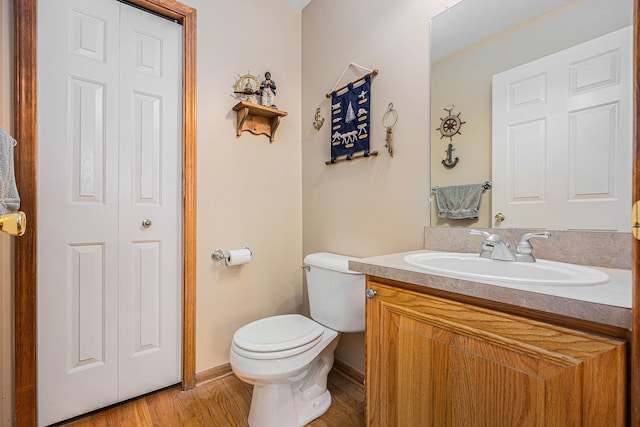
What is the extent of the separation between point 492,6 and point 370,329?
1.36 metres

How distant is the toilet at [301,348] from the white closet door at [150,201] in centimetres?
58

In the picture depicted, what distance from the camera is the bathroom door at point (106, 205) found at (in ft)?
4.37

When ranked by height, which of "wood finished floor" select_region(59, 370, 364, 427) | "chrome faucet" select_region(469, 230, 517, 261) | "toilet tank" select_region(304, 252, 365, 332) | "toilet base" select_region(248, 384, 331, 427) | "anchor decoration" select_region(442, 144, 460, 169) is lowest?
"wood finished floor" select_region(59, 370, 364, 427)

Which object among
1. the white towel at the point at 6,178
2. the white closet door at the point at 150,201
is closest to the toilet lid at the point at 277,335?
the white closet door at the point at 150,201

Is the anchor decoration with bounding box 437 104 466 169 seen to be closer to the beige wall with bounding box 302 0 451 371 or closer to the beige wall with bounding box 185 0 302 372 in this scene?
the beige wall with bounding box 302 0 451 371

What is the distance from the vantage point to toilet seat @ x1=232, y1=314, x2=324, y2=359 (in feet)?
A: 4.01

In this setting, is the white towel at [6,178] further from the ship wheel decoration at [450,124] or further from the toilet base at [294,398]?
the ship wheel decoration at [450,124]

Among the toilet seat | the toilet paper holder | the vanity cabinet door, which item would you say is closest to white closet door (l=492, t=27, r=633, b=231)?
the vanity cabinet door

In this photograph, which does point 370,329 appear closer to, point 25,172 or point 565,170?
point 565,170

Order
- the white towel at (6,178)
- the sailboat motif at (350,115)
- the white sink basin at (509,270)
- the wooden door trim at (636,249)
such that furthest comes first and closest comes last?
the sailboat motif at (350,115), the white towel at (6,178), the white sink basin at (509,270), the wooden door trim at (636,249)

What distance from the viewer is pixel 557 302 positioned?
58 centimetres

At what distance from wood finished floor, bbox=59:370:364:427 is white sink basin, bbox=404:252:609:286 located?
3.12ft

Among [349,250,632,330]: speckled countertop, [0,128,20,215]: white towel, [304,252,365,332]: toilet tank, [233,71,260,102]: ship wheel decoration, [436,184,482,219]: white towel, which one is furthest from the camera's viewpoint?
[233,71,260,102]: ship wheel decoration

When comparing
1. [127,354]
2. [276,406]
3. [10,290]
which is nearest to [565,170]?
[276,406]
